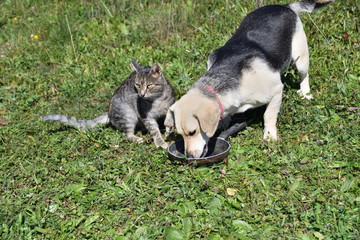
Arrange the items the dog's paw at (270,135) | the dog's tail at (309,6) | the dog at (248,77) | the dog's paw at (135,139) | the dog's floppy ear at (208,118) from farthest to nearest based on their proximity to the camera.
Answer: the dog's tail at (309,6), the dog's paw at (135,139), the dog's paw at (270,135), the dog at (248,77), the dog's floppy ear at (208,118)

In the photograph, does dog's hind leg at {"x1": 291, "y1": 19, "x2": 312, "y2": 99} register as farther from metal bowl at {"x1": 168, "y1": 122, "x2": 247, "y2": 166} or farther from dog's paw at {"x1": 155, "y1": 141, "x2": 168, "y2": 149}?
dog's paw at {"x1": 155, "y1": 141, "x2": 168, "y2": 149}

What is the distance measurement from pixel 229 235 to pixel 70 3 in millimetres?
7451

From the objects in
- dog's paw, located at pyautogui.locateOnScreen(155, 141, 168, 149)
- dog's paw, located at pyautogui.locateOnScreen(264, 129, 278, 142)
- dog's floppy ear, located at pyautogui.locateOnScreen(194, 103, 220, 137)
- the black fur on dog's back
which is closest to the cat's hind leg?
dog's paw, located at pyautogui.locateOnScreen(155, 141, 168, 149)

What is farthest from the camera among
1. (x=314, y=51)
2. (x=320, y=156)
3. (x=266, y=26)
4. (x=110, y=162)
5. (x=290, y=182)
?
(x=314, y=51)

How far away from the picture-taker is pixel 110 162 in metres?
4.26

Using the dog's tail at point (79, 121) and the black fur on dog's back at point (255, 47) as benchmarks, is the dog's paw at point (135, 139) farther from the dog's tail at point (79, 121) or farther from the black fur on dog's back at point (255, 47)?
the black fur on dog's back at point (255, 47)

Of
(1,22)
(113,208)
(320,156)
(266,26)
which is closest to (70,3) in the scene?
(1,22)

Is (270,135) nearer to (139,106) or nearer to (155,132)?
(155,132)

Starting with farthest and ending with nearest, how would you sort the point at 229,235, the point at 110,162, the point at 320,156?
the point at 110,162 → the point at 320,156 → the point at 229,235

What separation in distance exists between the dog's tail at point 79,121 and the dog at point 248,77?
1660mm

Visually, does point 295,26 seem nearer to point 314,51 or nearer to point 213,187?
point 314,51

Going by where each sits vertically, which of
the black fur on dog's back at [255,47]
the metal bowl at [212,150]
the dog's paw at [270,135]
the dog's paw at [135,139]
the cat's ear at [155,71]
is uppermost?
the black fur on dog's back at [255,47]

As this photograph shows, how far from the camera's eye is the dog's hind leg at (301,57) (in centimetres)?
487

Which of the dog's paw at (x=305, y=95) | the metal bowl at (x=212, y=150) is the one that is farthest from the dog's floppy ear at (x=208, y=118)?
the dog's paw at (x=305, y=95)
